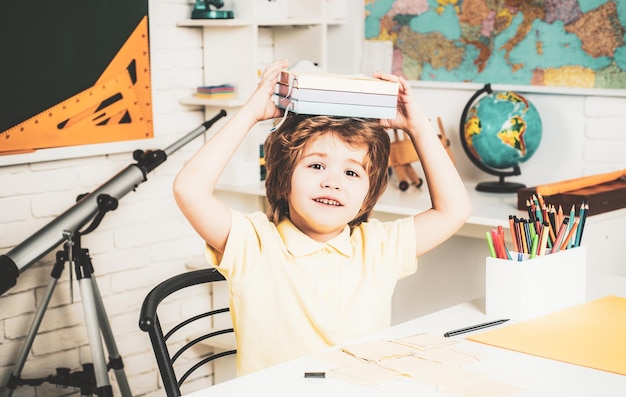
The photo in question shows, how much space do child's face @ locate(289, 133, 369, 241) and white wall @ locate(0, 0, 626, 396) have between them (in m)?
1.22

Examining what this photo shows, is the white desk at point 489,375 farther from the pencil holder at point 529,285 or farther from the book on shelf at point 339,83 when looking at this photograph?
the book on shelf at point 339,83

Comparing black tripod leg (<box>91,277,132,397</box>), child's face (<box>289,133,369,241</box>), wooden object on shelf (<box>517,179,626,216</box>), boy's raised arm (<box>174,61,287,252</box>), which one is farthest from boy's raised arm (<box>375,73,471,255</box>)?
black tripod leg (<box>91,277,132,397</box>)

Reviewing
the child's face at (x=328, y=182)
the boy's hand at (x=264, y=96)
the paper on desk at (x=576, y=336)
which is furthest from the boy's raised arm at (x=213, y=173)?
the paper on desk at (x=576, y=336)

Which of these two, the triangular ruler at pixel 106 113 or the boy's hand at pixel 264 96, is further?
the triangular ruler at pixel 106 113

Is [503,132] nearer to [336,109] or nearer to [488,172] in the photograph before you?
[488,172]

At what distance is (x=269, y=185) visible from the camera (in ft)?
5.40

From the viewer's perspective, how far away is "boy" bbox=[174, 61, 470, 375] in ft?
4.96

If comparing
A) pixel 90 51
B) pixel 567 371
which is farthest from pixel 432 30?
pixel 567 371

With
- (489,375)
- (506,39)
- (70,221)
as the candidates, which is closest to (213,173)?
(489,375)

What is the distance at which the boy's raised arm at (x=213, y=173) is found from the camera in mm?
1468

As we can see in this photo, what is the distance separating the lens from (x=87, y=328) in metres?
2.40

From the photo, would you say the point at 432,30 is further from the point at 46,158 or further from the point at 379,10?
the point at 46,158

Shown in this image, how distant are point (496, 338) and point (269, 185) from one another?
505 mm

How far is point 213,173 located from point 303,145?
0.17 m
